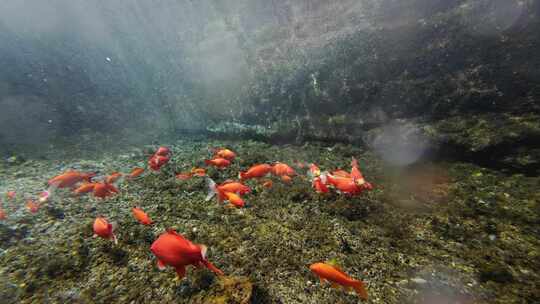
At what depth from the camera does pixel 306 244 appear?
11.5 feet

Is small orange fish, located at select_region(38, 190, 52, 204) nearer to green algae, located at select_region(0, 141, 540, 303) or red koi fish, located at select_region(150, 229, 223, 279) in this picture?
green algae, located at select_region(0, 141, 540, 303)

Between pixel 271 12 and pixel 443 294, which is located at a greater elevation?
pixel 271 12

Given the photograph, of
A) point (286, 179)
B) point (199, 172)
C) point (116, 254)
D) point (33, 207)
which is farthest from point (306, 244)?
point (33, 207)

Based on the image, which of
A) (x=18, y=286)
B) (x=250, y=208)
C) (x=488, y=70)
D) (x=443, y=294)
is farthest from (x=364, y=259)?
(x=488, y=70)

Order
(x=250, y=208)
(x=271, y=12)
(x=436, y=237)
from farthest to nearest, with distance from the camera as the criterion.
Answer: (x=271, y=12), (x=250, y=208), (x=436, y=237)

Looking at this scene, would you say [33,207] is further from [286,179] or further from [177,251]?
[286,179]

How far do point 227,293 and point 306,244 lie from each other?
1521mm

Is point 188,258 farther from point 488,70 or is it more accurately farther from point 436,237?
point 488,70

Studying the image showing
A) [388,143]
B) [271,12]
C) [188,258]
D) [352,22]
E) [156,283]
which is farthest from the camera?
[271,12]

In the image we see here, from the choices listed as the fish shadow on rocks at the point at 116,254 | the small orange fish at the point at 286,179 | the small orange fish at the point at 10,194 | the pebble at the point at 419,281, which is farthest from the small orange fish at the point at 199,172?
the pebble at the point at 419,281

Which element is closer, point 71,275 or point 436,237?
point 71,275

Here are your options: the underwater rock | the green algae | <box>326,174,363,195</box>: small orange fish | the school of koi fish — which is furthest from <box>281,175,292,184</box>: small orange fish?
the underwater rock

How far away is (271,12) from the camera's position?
15688 mm

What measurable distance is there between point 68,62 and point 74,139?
32.2 feet
